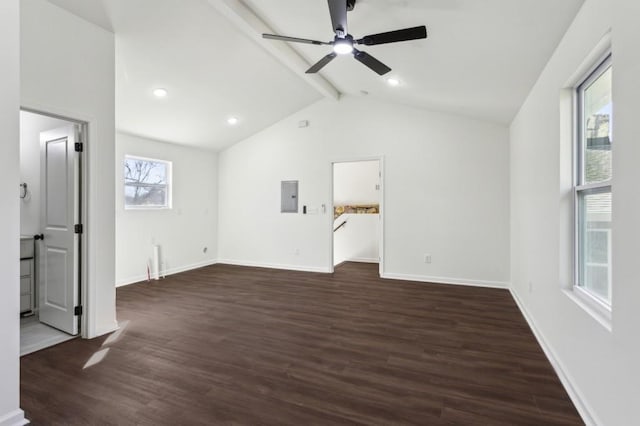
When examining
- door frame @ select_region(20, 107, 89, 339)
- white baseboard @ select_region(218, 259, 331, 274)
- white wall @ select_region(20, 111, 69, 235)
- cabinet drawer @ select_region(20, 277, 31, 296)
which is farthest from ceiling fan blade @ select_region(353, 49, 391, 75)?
cabinet drawer @ select_region(20, 277, 31, 296)

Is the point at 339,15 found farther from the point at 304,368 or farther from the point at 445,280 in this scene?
the point at 445,280

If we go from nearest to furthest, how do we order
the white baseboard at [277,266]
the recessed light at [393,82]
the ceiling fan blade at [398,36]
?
the ceiling fan blade at [398,36] → the recessed light at [393,82] → the white baseboard at [277,266]

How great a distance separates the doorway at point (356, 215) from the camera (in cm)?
730

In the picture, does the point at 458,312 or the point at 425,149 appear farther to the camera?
the point at 425,149

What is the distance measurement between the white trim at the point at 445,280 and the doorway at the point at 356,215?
1.55 m

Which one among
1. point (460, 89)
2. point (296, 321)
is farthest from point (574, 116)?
point (296, 321)

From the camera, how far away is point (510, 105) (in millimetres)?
3957

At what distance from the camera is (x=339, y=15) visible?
7.94 ft

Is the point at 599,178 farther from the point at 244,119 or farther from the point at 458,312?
the point at 244,119

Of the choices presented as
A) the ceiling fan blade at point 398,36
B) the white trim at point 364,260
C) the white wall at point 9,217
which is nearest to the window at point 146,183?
the white wall at point 9,217

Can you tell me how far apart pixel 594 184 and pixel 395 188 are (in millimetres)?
3514

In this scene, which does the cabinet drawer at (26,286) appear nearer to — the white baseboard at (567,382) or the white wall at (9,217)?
the white wall at (9,217)

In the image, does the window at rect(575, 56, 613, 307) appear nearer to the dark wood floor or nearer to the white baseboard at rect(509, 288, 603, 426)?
the white baseboard at rect(509, 288, 603, 426)

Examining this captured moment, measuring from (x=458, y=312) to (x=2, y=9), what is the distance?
458 cm
